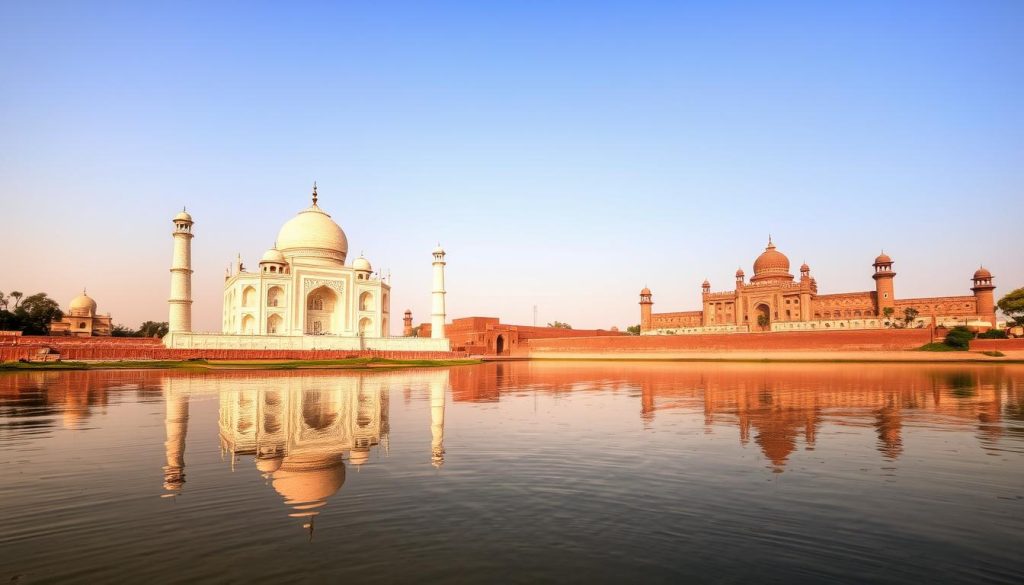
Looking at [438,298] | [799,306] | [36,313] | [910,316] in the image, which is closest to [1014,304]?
[910,316]

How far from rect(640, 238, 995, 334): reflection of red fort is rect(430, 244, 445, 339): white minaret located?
1232 inches

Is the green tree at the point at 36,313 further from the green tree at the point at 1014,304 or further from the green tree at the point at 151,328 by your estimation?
the green tree at the point at 1014,304

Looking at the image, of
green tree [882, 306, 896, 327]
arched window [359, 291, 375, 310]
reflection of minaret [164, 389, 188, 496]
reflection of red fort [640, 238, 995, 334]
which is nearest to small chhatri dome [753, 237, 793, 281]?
reflection of red fort [640, 238, 995, 334]

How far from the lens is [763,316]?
59719 mm

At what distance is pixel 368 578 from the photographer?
3.36 m

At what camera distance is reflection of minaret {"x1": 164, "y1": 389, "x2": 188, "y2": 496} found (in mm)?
5699

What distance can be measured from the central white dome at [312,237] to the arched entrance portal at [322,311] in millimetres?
2989

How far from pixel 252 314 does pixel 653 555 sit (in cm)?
4261

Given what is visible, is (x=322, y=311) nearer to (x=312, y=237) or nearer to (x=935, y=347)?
(x=312, y=237)

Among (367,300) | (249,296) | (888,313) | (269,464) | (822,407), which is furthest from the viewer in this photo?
(888,313)

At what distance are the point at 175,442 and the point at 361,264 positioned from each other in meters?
43.9

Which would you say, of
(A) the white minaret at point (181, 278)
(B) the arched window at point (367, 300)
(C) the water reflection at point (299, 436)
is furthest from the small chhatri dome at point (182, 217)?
(C) the water reflection at point (299, 436)

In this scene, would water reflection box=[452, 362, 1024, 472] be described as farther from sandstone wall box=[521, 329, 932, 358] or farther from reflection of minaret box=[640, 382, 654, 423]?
sandstone wall box=[521, 329, 932, 358]

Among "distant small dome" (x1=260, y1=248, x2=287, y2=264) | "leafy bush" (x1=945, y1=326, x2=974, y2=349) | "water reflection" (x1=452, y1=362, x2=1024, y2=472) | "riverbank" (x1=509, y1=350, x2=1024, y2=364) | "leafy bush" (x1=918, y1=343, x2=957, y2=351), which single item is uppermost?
"distant small dome" (x1=260, y1=248, x2=287, y2=264)
